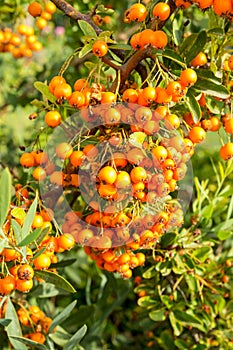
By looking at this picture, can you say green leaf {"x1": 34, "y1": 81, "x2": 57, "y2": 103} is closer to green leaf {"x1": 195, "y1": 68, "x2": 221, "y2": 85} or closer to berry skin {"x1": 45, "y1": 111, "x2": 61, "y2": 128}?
berry skin {"x1": 45, "y1": 111, "x2": 61, "y2": 128}

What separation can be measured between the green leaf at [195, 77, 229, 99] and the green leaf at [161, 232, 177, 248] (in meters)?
0.43

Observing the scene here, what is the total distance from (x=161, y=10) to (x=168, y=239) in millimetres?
Result: 661

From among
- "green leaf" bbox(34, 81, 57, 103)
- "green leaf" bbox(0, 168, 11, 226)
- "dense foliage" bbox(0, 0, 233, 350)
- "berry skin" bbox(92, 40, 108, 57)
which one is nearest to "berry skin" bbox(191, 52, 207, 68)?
"dense foliage" bbox(0, 0, 233, 350)

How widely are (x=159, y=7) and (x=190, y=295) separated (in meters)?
1.00

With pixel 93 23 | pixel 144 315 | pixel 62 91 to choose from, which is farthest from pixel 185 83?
pixel 144 315

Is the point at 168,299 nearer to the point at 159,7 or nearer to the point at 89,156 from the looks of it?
the point at 89,156

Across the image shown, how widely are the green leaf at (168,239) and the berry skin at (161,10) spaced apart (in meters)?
0.62

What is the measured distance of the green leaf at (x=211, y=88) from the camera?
1.38 meters

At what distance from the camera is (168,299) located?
5.80 ft

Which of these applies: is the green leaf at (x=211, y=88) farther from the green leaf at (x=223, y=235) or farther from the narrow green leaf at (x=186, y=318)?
the narrow green leaf at (x=186, y=318)

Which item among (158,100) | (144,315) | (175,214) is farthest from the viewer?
(144,315)

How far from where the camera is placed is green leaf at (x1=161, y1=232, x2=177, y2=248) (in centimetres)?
160

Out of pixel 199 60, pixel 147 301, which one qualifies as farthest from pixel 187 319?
pixel 199 60

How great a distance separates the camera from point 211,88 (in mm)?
1389
